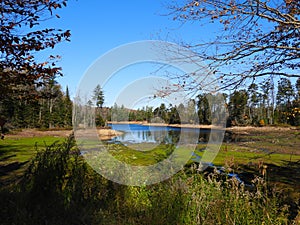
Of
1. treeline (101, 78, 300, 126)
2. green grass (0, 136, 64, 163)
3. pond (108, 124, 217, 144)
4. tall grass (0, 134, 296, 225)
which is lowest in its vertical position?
green grass (0, 136, 64, 163)

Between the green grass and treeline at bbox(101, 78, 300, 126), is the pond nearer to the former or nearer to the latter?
treeline at bbox(101, 78, 300, 126)

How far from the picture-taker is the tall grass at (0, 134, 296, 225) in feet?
8.79

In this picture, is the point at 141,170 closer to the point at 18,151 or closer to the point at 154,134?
the point at 154,134

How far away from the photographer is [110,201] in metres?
3.26

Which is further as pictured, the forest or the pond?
the pond

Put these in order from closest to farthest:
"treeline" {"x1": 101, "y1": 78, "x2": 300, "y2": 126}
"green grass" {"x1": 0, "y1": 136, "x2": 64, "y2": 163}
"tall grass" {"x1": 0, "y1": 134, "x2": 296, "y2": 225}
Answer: "tall grass" {"x1": 0, "y1": 134, "x2": 296, "y2": 225}, "treeline" {"x1": 101, "y1": 78, "x2": 300, "y2": 126}, "green grass" {"x1": 0, "y1": 136, "x2": 64, "y2": 163}

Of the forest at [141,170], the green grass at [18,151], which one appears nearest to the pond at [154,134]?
the forest at [141,170]

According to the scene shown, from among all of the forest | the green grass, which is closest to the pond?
the forest

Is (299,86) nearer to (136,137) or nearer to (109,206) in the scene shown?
(136,137)

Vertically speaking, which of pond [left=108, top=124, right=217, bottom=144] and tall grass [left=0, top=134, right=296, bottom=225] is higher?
pond [left=108, top=124, right=217, bottom=144]

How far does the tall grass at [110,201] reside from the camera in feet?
8.79

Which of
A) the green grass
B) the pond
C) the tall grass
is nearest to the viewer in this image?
the tall grass

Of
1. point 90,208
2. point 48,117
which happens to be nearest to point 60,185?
point 90,208

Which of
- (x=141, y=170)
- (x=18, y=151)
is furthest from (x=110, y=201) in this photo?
(x=18, y=151)
